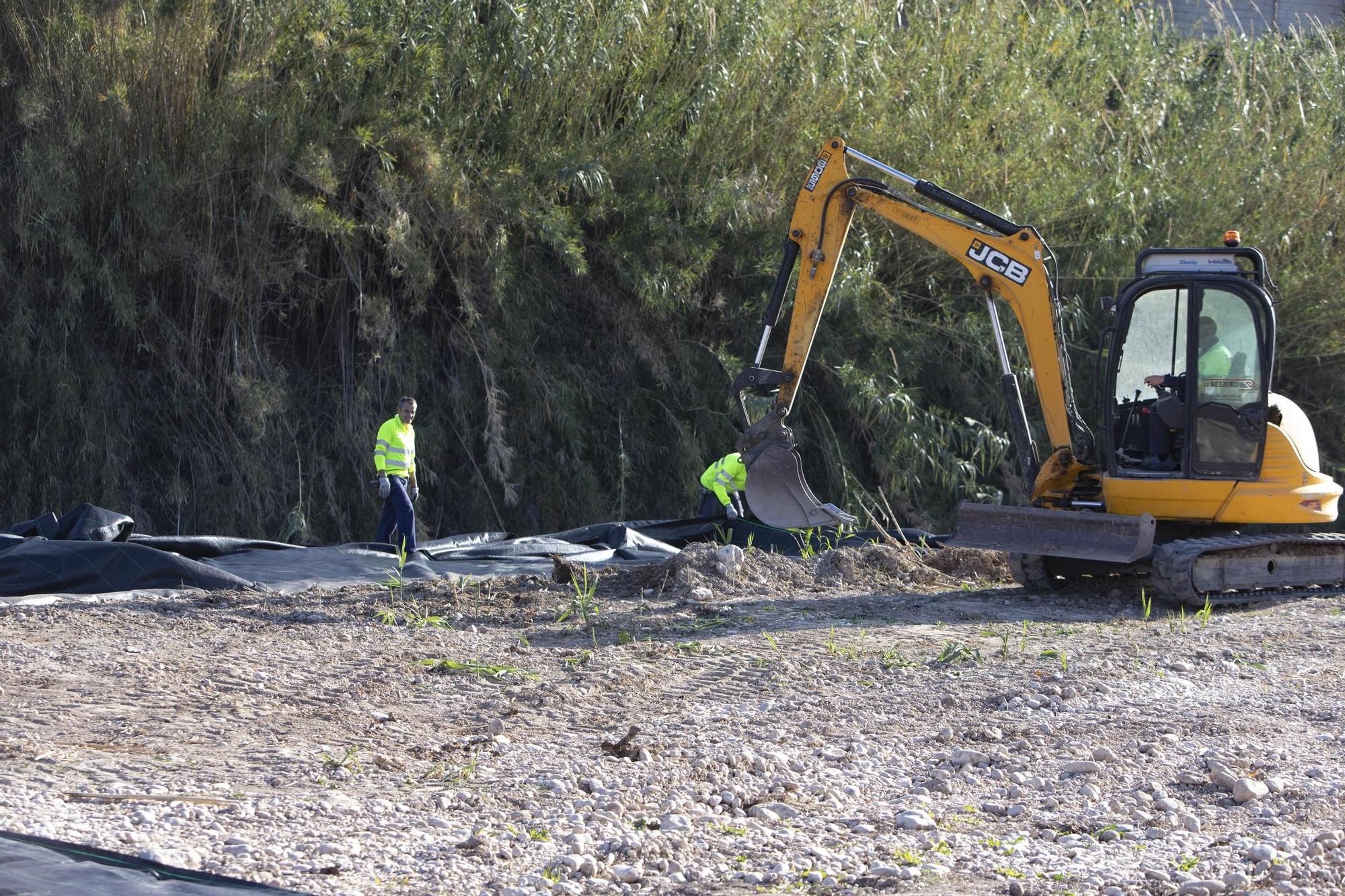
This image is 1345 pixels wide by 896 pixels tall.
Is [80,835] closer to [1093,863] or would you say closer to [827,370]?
[1093,863]

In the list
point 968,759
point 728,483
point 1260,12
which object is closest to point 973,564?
point 728,483

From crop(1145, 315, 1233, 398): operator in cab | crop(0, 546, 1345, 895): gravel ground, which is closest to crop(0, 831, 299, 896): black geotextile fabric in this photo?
crop(0, 546, 1345, 895): gravel ground

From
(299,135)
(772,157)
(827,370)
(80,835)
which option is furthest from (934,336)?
(80,835)

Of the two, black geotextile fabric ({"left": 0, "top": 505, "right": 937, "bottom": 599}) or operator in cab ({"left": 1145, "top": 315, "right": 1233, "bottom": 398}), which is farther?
black geotextile fabric ({"left": 0, "top": 505, "right": 937, "bottom": 599})

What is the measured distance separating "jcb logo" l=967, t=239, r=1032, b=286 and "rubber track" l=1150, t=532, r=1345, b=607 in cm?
166

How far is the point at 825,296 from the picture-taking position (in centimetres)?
745

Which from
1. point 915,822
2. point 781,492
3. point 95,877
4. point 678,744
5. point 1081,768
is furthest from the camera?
point 781,492

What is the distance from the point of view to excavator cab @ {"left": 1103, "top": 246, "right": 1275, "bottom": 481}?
6.94 meters

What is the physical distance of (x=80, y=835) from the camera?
3076mm


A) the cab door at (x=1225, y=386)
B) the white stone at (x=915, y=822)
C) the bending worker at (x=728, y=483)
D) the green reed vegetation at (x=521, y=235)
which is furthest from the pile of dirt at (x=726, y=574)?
the white stone at (x=915, y=822)

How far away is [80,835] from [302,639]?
8.90ft

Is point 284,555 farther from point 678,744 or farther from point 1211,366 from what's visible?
point 1211,366

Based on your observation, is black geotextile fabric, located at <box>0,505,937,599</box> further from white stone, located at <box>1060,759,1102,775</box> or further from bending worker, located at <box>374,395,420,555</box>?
white stone, located at <box>1060,759,1102,775</box>

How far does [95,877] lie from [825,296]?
5.48 metres
